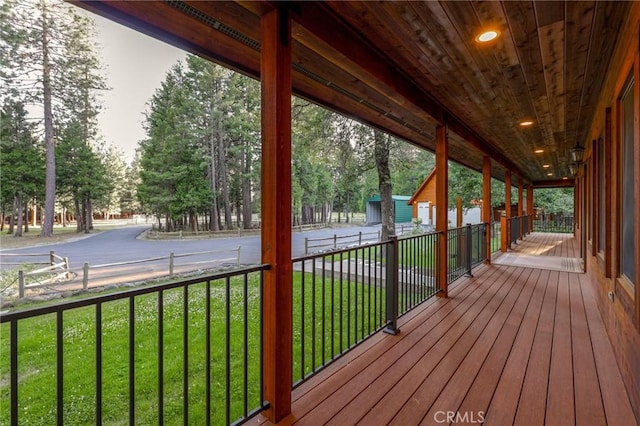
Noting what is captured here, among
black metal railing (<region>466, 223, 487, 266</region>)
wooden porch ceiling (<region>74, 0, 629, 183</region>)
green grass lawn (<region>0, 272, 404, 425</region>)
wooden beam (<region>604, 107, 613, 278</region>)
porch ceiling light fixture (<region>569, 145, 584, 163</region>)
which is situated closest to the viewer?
wooden porch ceiling (<region>74, 0, 629, 183</region>)

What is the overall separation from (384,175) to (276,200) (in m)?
6.75

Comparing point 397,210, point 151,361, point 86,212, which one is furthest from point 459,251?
point 397,210

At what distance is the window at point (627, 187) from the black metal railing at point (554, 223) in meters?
15.4

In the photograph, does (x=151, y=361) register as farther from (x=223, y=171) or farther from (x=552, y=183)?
(x=552, y=183)

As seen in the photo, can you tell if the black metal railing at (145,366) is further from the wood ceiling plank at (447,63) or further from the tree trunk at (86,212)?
the tree trunk at (86,212)

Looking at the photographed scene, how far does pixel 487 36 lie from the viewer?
212 cm

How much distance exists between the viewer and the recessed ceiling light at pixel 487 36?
6.83 ft

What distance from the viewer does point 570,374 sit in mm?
2143

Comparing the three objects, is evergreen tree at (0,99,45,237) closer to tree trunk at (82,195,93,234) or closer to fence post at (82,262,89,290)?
tree trunk at (82,195,93,234)

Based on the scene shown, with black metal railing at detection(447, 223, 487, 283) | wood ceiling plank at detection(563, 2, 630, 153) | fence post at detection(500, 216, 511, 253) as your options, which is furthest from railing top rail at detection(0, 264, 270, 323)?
fence post at detection(500, 216, 511, 253)

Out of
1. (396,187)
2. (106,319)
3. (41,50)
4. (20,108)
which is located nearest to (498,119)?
(106,319)

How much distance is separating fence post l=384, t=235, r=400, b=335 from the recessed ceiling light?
1692 mm

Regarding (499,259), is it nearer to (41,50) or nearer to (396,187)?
(41,50)
